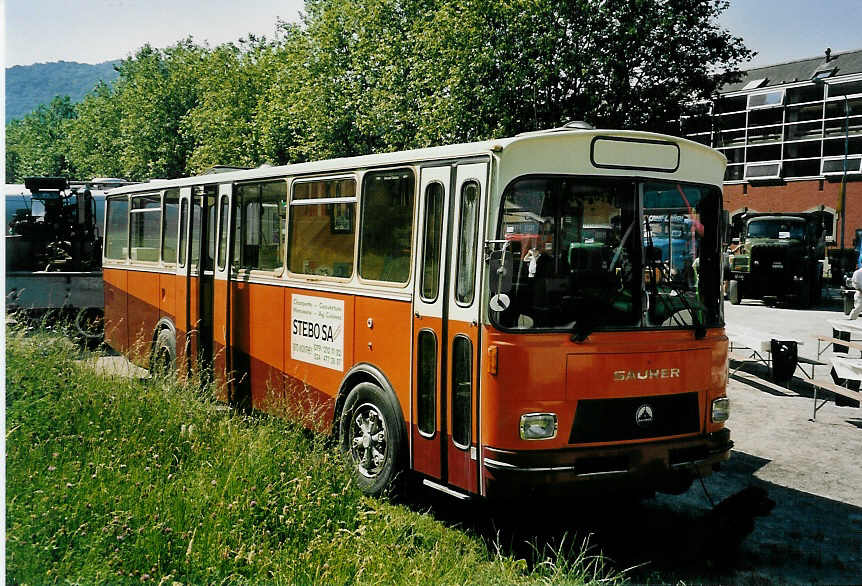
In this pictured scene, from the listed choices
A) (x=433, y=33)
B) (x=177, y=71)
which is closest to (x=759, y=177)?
(x=433, y=33)

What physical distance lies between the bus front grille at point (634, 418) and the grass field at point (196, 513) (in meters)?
0.90

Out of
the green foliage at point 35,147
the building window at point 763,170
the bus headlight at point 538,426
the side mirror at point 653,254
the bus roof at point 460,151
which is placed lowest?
the bus headlight at point 538,426

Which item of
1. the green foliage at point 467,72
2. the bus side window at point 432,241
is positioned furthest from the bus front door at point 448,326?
the green foliage at point 467,72

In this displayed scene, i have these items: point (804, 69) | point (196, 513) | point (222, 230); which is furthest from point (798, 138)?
point (196, 513)

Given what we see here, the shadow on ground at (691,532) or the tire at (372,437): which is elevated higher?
the tire at (372,437)

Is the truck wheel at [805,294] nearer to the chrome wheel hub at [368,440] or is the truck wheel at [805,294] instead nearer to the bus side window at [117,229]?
the bus side window at [117,229]

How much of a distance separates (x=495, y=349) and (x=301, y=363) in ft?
10.6

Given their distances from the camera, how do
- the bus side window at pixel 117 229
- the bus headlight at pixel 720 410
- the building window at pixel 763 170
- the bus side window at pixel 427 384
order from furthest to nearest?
the building window at pixel 763 170, the bus side window at pixel 117 229, the bus headlight at pixel 720 410, the bus side window at pixel 427 384

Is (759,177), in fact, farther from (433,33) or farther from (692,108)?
(433,33)

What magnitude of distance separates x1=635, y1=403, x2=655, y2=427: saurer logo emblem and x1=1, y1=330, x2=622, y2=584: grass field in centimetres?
106

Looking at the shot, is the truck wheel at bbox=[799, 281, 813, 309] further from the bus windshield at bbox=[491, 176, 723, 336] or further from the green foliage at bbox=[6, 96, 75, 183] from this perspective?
the green foliage at bbox=[6, 96, 75, 183]

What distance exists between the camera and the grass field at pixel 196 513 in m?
4.89

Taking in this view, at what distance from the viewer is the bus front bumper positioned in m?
6.00

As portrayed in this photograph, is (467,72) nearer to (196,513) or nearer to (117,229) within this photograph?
(117,229)
